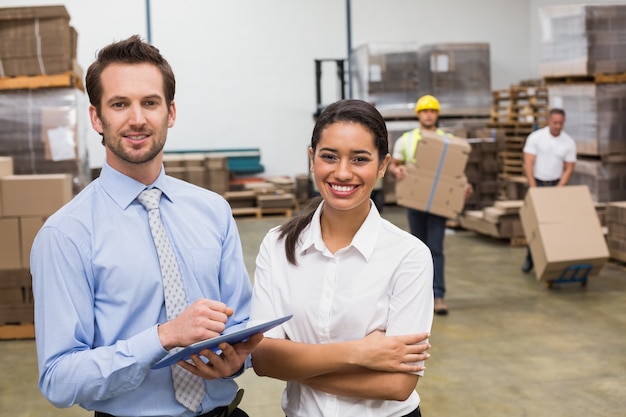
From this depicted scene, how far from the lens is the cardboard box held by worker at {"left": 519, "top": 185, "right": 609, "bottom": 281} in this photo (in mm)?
7504

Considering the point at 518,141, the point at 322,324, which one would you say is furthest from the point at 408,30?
the point at 322,324

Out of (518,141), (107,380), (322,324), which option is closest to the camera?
(107,380)

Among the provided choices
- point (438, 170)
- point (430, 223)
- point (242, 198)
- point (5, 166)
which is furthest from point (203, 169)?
point (430, 223)

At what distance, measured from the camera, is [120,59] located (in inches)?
74.5

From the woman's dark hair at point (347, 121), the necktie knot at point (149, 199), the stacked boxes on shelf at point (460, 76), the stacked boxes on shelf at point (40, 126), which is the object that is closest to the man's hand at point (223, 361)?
the woman's dark hair at point (347, 121)

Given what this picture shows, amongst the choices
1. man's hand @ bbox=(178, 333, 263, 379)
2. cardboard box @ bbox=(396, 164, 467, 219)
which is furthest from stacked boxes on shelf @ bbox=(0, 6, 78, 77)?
man's hand @ bbox=(178, 333, 263, 379)

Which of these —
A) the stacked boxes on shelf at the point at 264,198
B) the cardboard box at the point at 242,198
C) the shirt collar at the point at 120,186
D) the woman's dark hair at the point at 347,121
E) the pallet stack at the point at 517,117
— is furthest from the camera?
the cardboard box at the point at 242,198

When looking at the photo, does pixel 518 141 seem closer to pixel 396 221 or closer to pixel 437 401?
pixel 396 221

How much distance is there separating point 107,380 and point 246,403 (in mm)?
3313

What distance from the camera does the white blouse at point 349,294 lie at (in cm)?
201

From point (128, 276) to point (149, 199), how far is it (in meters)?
0.22

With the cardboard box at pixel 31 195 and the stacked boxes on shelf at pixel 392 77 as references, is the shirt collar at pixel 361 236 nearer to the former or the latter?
the cardboard box at pixel 31 195

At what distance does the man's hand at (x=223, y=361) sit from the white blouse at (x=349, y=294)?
4.9 inches

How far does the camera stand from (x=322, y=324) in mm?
2029
